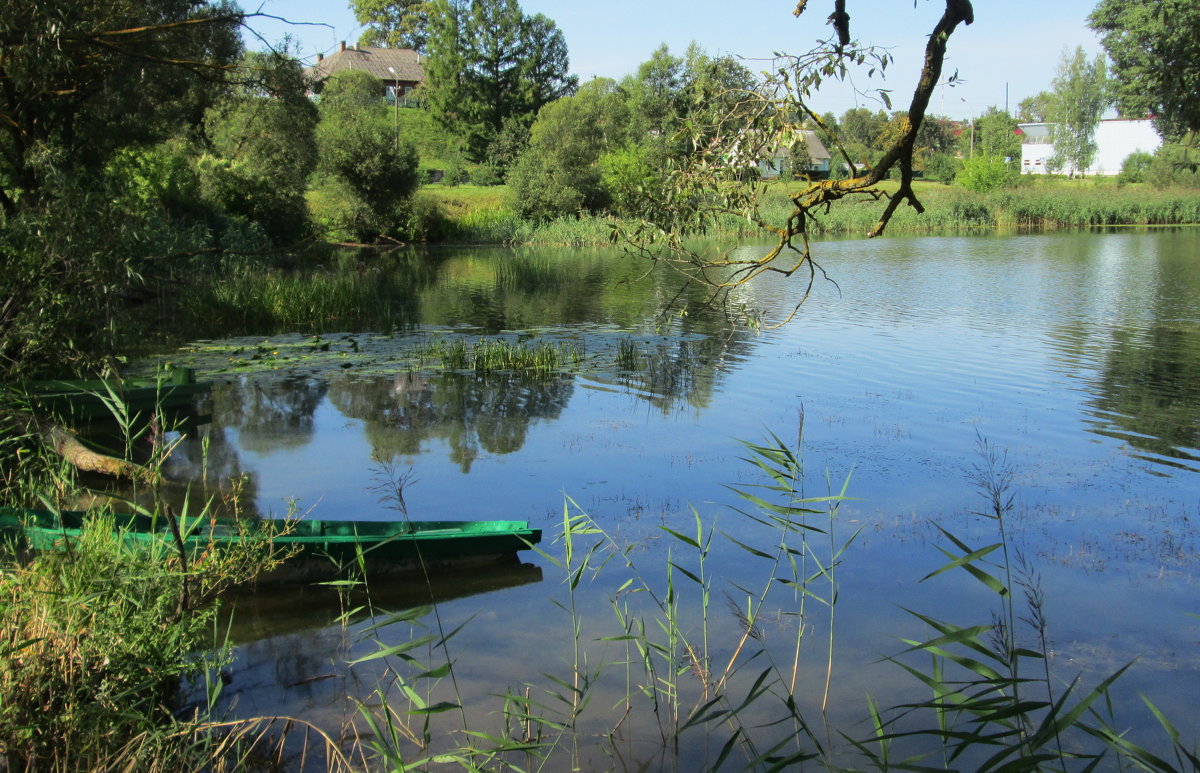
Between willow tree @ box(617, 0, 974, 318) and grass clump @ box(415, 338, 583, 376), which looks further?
grass clump @ box(415, 338, 583, 376)

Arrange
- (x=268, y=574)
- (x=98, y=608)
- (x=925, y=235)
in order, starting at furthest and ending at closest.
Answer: (x=925, y=235) → (x=268, y=574) → (x=98, y=608)

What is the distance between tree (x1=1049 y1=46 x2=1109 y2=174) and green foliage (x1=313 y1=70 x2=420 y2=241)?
5445cm

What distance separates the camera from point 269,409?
11.3 meters

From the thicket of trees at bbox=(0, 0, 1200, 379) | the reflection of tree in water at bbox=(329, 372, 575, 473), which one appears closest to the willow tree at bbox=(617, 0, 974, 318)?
the thicket of trees at bbox=(0, 0, 1200, 379)

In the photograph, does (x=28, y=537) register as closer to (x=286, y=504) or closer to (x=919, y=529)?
(x=286, y=504)

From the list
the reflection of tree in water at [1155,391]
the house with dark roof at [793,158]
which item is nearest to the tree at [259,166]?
the reflection of tree in water at [1155,391]

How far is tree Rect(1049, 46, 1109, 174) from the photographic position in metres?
70.6

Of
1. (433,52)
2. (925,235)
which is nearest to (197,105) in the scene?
(925,235)

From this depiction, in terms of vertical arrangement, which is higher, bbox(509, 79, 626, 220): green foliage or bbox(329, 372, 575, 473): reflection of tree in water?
bbox(509, 79, 626, 220): green foliage

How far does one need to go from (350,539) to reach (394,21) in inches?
3133

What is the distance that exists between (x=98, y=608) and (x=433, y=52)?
6026 cm

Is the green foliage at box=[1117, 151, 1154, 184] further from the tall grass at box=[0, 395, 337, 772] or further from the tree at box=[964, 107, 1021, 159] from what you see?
the tall grass at box=[0, 395, 337, 772]

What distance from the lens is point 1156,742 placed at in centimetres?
448

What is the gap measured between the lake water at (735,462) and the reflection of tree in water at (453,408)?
0.19ft
